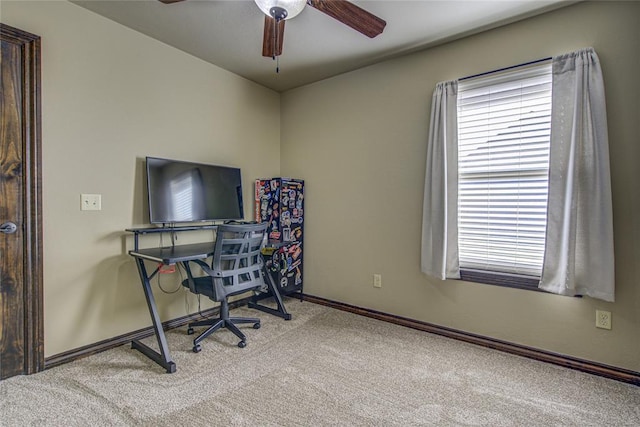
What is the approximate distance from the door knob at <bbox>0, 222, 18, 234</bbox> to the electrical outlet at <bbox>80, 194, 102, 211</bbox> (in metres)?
0.38

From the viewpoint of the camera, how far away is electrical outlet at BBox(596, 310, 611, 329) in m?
2.13

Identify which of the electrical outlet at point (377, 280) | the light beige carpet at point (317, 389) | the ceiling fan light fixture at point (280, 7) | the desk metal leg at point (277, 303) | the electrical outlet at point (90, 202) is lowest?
the light beige carpet at point (317, 389)

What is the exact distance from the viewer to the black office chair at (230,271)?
240 centimetres

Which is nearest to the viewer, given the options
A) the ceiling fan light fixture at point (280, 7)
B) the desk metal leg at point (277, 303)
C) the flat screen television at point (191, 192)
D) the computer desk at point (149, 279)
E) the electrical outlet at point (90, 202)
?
the ceiling fan light fixture at point (280, 7)

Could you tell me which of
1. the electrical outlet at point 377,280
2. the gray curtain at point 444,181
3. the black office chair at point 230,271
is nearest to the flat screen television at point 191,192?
the black office chair at point 230,271

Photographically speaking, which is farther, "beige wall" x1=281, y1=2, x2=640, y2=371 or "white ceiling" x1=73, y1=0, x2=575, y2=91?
"white ceiling" x1=73, y1=0, x2=575, y2=91

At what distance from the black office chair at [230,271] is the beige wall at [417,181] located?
1.11 m

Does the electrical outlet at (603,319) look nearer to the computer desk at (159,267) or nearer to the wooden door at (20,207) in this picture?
the computer desk at (159,267)

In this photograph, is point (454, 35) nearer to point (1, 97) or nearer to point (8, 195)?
point (1, 97)

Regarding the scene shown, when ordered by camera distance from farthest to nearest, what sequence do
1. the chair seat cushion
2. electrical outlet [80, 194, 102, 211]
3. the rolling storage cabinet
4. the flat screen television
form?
the rolling storage cabinet
the flat screen television
the chair seat cushion
electrical outlet [80, 194, 102, 211]

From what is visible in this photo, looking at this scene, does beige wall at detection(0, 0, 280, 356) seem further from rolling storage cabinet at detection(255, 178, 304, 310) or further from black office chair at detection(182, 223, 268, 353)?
rolling storage cabinet at detection(255, 178, 304, 310)

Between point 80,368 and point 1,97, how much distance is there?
5.82ft

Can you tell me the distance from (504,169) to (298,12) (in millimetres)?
1868

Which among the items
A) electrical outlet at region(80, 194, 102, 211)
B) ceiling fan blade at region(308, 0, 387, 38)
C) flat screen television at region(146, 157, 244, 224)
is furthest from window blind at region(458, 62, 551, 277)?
electrical outlet at region(80, 194, 102, 211)
